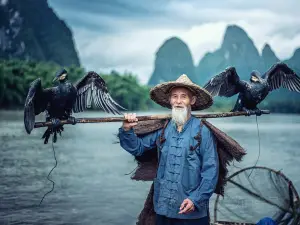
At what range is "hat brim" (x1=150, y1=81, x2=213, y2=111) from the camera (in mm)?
3059

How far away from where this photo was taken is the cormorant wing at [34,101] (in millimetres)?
3146

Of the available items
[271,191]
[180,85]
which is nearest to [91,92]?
[180,85]

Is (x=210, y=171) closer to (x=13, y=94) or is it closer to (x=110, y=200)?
(x=110, y=200)

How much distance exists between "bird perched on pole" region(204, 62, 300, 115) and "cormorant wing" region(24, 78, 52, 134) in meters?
1.52

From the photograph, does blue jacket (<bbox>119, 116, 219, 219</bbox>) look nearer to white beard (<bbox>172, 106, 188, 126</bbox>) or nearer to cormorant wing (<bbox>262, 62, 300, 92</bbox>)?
white beard (<bbox>172, 106, 188, 126</bbox>)

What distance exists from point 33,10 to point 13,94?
41.5 m

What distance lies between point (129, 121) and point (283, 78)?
7.34 ft

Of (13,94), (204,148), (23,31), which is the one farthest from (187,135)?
(23,31)

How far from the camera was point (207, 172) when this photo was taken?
2.90 metres

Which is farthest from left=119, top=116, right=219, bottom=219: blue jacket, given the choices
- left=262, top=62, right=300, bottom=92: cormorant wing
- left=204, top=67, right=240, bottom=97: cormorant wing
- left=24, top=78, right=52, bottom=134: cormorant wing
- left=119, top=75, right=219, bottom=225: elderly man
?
left=262, top=62, right=300, bottom=92: cormorant wing

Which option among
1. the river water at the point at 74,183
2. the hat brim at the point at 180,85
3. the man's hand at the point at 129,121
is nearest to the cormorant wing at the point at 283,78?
the hat brim at the point at 180,85

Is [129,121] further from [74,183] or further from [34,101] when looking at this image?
[74,183]

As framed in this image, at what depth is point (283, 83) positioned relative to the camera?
15.2 ft

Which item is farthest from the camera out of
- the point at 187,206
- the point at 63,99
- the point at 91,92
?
the point at 91,92
